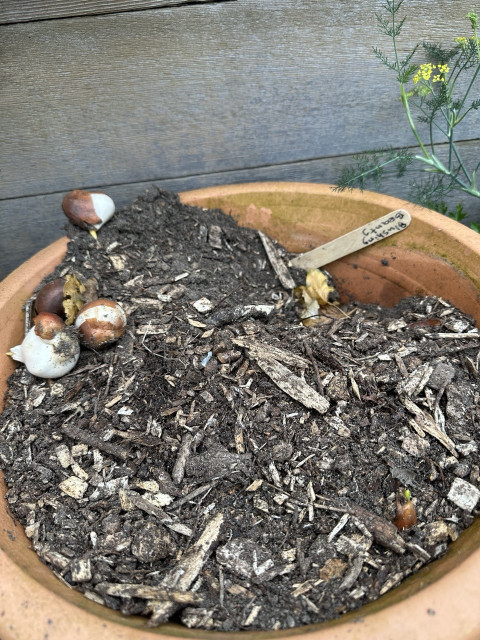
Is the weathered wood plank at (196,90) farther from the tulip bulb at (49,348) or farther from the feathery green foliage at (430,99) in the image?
the tulip bulb at (49,348)

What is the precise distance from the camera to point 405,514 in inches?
38.7

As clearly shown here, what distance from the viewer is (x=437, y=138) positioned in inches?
73.7

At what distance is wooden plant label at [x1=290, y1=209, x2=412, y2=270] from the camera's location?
59.6 inches

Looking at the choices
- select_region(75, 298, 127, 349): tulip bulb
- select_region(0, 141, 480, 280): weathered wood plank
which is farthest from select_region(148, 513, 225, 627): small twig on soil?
select_region(0, 141, 480, 280): weathered wood plank

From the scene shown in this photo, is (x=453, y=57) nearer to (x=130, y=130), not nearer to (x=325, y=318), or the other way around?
(x=325, y=318)

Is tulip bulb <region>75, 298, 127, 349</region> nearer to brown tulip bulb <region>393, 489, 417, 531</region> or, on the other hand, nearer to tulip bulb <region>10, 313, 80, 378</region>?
tulip bulb <region>10, 313, 80, 378</region>

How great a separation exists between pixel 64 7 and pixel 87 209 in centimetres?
68

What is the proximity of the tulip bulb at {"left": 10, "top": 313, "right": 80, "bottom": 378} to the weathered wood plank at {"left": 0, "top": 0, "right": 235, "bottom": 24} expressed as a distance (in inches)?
41.2

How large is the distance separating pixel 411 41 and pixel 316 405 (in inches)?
53.9

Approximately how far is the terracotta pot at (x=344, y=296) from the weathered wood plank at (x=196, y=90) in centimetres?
33

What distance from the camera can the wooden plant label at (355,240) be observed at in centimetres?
151

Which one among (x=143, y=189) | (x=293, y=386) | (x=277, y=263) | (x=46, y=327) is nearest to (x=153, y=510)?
(x=293, y=386)

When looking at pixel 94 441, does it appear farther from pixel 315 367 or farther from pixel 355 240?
pixel 355 240

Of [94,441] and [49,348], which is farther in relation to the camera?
[49,348]
